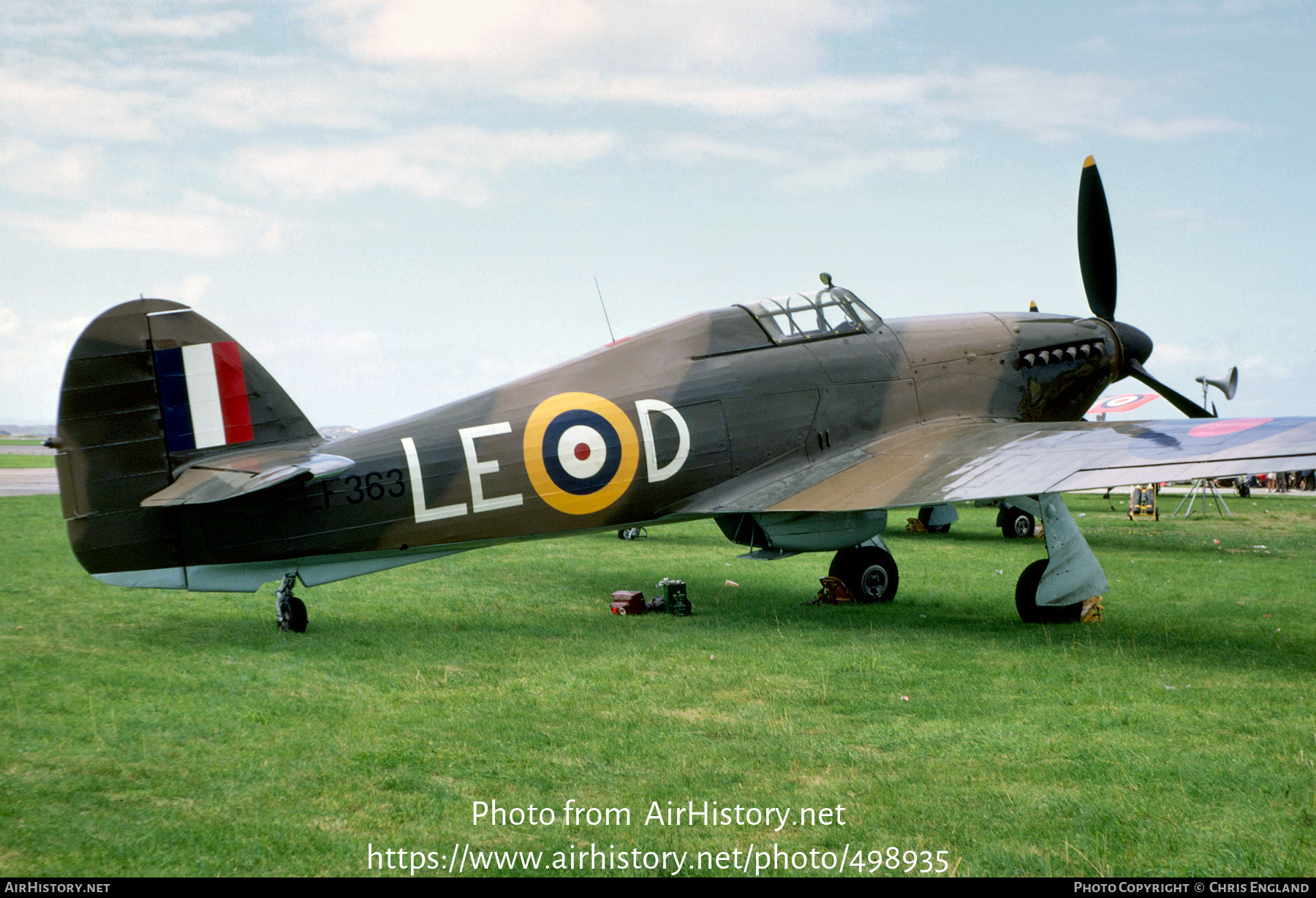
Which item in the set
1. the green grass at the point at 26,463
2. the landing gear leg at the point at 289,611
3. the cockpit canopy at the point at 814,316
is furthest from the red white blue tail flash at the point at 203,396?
the green grass at the point at 26,463

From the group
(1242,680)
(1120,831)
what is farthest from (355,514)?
(1242,680)

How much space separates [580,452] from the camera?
8547mm

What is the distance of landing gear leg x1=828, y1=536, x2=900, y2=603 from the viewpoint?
10133 millimetres

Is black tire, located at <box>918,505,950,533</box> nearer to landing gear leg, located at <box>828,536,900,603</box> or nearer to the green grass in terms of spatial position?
landing gear leg, located at <box>828,536,900,603</box>

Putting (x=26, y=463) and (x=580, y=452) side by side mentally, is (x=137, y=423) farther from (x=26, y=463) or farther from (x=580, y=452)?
(x=26, y=463)

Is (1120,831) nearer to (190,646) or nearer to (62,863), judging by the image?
(62,863)

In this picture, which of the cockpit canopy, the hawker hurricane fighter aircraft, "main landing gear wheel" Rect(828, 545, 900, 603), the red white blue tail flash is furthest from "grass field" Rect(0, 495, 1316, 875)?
the cockpit canopy

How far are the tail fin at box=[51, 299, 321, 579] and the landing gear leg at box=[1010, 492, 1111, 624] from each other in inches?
262

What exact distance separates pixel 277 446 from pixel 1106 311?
951 centimetres

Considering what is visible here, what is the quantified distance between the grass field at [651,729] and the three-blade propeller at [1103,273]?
9.55 feet

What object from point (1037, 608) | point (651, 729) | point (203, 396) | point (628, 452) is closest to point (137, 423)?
point (203, 396)

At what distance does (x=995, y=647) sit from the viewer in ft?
25.0

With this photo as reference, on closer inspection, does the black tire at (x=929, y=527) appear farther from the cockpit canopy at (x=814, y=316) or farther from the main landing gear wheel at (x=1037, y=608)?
the main landing gear wheel at (x=1037, y=608)

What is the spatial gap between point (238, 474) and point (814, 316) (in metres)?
5.60
